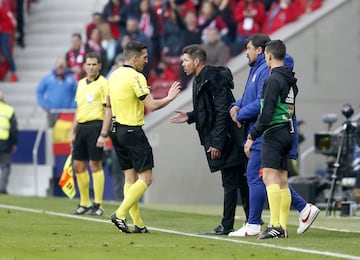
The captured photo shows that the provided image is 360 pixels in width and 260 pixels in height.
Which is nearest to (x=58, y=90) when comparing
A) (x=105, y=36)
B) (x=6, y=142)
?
(x=6, y=142)

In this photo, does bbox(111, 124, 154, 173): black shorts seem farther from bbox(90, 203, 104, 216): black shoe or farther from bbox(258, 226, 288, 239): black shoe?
bbox(90, 203, 104, 216): black shoe

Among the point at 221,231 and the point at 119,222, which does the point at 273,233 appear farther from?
the point at 119,222

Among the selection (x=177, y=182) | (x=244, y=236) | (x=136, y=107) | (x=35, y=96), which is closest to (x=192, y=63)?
(x=136, y=107)

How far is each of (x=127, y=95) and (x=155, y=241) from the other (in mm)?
1893

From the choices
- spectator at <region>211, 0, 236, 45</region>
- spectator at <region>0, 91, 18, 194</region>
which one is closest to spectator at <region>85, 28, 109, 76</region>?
spectator at <region>0, 91, 18, 194</region>

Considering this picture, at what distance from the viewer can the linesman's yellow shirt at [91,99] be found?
17828 millimetres

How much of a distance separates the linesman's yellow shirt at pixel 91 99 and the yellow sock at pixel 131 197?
389cm

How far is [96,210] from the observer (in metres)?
17.8

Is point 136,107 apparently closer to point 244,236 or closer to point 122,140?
point 122,140

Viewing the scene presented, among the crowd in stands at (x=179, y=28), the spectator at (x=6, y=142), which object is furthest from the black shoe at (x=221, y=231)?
the spectator at (x=6, y=142)

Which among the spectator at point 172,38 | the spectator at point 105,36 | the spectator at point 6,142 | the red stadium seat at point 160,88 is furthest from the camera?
the spectator at point 105,36

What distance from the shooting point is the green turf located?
11.6 metres

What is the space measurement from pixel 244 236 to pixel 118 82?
6.96 ft

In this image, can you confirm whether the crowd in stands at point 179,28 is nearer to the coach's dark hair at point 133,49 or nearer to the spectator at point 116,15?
the spectator at point 116,15
